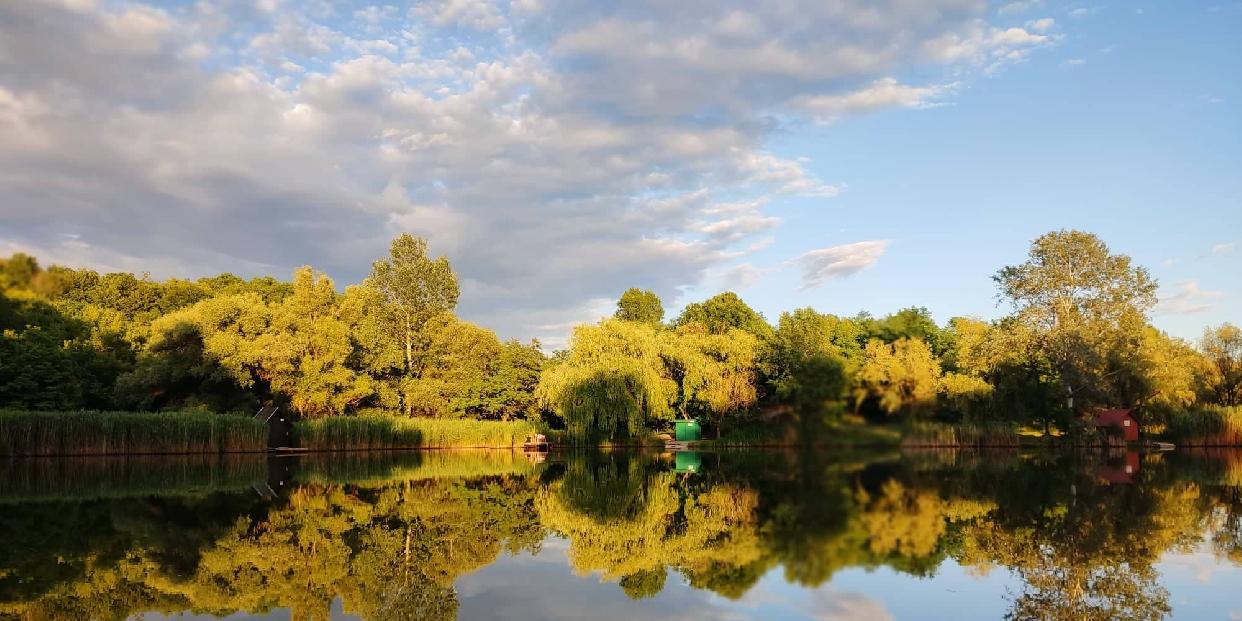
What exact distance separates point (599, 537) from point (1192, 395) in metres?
56.2

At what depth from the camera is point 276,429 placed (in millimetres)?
49656

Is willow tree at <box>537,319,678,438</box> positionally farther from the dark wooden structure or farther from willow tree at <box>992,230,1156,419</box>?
willow tree at <box>992,230,1156,419</box>

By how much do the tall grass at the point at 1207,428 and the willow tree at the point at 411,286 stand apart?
58.1 meters

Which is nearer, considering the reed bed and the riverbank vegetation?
the reed bed

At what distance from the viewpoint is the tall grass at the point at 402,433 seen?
51.1 meters

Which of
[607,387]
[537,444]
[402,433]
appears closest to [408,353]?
[402,433]

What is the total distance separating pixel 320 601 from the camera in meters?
9.49

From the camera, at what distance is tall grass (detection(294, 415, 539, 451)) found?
51125 mm

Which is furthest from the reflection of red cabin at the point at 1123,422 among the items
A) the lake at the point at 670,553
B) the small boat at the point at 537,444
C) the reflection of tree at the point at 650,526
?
the reflection of tree at the point at 650,526

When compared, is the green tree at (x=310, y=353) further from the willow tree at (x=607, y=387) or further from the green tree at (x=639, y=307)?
the green tree at (x=639, y=307)

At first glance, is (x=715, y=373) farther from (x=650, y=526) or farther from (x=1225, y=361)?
(x=1225, y=361)

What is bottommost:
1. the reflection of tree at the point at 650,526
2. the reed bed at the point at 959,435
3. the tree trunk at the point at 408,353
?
the reflection of tree at the point at 650,526

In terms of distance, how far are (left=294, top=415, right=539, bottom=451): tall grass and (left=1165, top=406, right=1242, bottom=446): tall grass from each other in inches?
1804

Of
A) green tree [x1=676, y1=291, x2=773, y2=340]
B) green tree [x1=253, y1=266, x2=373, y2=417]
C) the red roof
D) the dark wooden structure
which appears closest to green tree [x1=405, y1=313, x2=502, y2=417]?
green tree [x1=253, y1=266, x2=373, y2=417]
